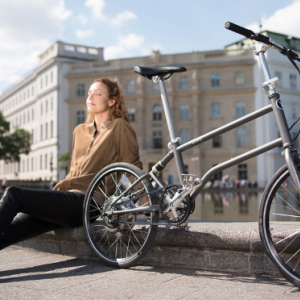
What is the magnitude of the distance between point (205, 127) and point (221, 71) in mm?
6291

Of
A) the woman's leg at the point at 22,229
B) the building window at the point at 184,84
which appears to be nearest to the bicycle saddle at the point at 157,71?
the woman's leg at the point at 22,229

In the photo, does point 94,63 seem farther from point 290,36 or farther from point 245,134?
point 290,36

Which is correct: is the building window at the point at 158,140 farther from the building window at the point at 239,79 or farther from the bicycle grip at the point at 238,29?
the bicycle grip at the point at 238,29

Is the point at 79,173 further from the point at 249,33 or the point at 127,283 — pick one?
the point at 249,33

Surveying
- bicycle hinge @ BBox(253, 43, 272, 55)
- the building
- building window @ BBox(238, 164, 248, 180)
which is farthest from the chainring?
building window @ BBox(238, 164, 248, 180)

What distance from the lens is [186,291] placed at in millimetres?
2230

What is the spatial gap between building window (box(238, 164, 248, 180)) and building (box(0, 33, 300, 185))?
102mm

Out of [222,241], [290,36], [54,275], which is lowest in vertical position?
[54,275]

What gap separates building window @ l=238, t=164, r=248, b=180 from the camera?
44.2 m

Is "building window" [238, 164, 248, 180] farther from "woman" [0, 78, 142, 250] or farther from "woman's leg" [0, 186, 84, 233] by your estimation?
"woman's leg" [0, 186, 84, 233]

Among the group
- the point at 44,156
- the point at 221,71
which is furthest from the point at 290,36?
the point at 44,156

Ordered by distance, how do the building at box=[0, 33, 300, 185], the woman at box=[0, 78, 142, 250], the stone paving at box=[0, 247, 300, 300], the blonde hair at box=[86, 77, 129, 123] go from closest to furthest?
1. the stone paving at box=[0, 247, 300, 300]
2. the woman at box=[0, 78, 142, 250]
3. the blonde hair at box=[86, 77, 129, 123]
4. the building at box=[0, 33, 300, 185]

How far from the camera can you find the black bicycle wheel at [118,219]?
9.33 feet

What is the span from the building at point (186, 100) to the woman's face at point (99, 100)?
38.7m
